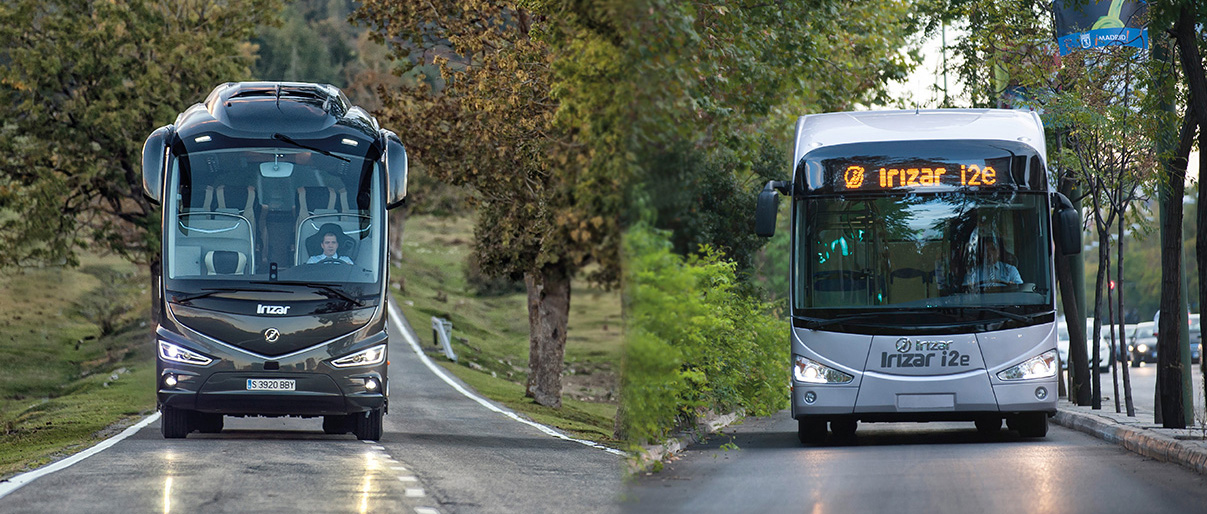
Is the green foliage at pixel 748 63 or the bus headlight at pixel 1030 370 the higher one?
the green foliage at pixel 748 63

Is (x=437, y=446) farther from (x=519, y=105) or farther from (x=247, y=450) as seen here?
(x=519, y=105)

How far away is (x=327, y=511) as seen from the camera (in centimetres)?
1137

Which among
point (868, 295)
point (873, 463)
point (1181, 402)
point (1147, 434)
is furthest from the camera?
point (1181, 402)

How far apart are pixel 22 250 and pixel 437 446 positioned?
23.8 metres

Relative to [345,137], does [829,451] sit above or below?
below

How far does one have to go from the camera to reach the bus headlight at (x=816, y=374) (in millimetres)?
15852

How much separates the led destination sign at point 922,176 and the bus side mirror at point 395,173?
4.59m

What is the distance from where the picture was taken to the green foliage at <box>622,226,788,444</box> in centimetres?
763

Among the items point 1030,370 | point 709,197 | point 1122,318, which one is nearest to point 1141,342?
point 1122,318

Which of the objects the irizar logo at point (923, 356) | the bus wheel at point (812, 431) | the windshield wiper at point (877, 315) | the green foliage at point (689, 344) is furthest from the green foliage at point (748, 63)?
the bus wheel at point (812, 431)

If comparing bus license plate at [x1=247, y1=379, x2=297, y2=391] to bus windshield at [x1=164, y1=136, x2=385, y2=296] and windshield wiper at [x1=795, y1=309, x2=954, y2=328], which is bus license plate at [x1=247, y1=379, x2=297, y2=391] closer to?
bus windshield at [x1=164, y1=136, x2=385, y2=296]

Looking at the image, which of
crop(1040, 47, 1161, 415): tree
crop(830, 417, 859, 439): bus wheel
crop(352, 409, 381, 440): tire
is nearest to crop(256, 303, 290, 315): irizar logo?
crop(352, 409, 381, 440): tire

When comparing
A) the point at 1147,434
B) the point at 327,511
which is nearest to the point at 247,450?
the point at 327,511

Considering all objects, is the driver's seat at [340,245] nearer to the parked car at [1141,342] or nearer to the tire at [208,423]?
the tire at [208,423]
